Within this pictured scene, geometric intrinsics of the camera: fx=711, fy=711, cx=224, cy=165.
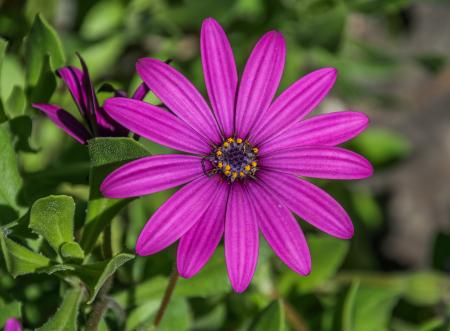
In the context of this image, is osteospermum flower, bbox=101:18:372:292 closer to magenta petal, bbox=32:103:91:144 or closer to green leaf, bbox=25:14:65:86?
magenta petal, bbox=32:103:91:144

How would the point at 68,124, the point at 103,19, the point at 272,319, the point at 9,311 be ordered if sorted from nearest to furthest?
the point at 68,124, the point at 9,311, the point at 272,319, the point at 103,19

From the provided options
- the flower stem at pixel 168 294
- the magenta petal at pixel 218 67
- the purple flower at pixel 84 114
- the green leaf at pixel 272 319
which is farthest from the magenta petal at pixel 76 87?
the green leaf at pixel 272 319

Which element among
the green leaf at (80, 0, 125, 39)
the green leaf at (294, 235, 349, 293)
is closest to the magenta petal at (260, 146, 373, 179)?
the green leaf at (294, 235, 349, 293)

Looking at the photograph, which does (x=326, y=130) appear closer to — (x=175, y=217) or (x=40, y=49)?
(x=175, y=217)

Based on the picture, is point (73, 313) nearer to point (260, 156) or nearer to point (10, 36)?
point (260, 156)

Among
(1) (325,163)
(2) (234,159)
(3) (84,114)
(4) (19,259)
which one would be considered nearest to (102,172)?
(3) (84,114)

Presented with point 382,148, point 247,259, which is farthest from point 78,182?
point 382,148
